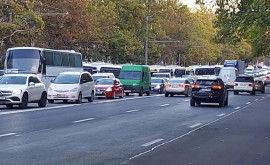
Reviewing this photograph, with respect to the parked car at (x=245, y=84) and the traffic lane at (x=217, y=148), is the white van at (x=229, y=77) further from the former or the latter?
the traffic lane at (x=217, y=148)

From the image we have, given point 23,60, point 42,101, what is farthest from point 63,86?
point 23,60

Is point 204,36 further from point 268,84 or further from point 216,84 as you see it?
point 216,84

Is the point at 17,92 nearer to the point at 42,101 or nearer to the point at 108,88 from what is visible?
the point at 42,101

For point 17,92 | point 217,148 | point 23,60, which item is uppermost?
point 23,60

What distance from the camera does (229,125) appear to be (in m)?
20.9

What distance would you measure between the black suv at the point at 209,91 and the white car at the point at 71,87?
20.8ft

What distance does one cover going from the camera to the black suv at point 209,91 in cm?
3231

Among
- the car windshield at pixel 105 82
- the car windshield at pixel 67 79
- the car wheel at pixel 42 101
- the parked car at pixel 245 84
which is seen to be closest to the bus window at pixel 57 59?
the car windshield at pixel 105 82

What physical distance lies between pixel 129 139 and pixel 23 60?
25.4 metres

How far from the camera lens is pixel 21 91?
2716cm

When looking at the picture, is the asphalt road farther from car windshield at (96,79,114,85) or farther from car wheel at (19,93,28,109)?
car windshield at (96,79,114,85)

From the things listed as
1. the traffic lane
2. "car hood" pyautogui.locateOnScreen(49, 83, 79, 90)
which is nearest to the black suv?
"car hood" pyautogui.locateOnScreen(49, 83, 79, 90)

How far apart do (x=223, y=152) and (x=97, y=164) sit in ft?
11.0

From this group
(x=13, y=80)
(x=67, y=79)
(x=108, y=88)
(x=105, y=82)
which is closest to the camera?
(x=13, y=80)
